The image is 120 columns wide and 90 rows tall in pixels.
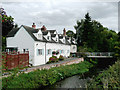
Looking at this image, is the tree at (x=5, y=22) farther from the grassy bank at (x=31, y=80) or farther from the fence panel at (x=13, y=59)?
the grassy bank at (x=31, y=80)

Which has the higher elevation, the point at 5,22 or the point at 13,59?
the point at 5,22

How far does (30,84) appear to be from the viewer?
30.8ft

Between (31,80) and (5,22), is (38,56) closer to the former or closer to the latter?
(31,80)

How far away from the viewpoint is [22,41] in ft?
61.4

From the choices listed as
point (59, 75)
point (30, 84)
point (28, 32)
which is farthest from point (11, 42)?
point (30, 84)

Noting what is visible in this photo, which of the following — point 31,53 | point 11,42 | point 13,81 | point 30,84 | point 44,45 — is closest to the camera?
point 13,81

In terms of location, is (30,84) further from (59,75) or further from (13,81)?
(59,75)

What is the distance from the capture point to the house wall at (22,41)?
18.2 metres

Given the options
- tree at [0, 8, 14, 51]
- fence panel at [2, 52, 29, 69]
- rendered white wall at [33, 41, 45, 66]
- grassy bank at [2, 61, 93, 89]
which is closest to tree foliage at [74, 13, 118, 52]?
rendered white wall at [33, 41, 45, 66]

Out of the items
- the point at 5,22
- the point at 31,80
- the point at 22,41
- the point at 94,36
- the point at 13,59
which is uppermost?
the point at 94,36

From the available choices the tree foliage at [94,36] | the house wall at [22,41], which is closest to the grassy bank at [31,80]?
the house wall at [22,41]

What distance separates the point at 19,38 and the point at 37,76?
10203mm

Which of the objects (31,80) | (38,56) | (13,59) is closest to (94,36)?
(38,56)

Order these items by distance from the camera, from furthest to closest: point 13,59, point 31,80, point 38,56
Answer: point 38,56, point 13,59, point 31,80
